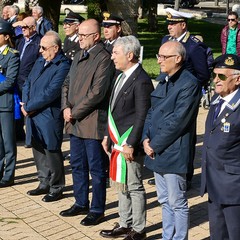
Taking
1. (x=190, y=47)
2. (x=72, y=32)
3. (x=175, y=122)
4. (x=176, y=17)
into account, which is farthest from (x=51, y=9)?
(x=175, y=122)

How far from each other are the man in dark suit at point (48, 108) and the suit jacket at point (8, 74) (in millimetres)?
366

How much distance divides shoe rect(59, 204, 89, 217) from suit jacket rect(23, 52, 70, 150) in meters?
0.75

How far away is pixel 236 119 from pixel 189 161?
84cm

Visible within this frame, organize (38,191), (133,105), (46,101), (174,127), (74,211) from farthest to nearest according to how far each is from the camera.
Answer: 1. (38,191)
2. (46,101)
3. (74,211)
4. (133,105)
5. (174,127)

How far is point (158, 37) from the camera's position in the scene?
96.3 ft

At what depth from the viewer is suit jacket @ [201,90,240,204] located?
5109 mm

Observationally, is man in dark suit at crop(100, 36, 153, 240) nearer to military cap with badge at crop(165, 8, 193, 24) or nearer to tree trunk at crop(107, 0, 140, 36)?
military cap with badge at crop(165, 8, 193, 24)

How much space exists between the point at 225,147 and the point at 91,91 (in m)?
1.92

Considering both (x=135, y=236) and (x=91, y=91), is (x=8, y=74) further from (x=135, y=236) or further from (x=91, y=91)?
(x=135, y=236)

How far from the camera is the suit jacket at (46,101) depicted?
727 centimetres

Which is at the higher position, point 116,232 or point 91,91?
point 91,91

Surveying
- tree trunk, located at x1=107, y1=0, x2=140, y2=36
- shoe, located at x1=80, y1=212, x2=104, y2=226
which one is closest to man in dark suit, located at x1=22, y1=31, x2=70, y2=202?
shoe, located at x1=80, y1=212, x2=104, y2=226

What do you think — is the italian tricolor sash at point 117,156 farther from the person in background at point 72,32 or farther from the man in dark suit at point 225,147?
the person in background at point 72,32

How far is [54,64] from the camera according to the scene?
23.9 feet
